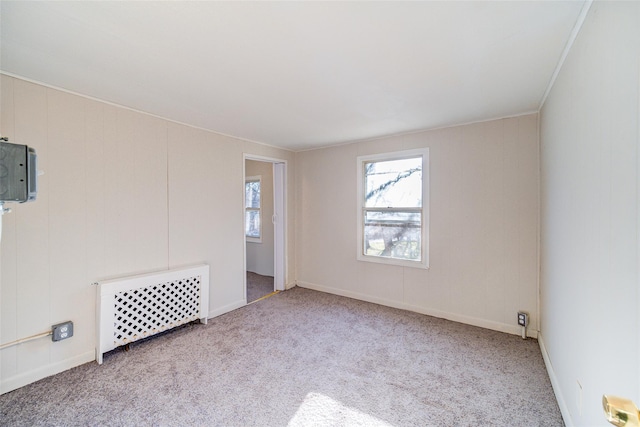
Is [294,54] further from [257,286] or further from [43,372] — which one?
[257,286]

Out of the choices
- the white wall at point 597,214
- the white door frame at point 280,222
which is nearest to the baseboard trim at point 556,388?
the white wall at point 597,214

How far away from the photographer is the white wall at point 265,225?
5.23 m

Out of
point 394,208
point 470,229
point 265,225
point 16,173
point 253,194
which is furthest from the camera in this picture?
point 253,194

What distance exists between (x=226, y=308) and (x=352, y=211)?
6.89 feet

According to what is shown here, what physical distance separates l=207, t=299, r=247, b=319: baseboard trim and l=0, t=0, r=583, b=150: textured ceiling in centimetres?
224

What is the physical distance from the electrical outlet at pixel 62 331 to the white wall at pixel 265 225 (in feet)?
10.6

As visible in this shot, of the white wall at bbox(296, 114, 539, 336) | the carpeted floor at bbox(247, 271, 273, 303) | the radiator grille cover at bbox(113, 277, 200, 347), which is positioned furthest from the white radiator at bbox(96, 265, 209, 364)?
the white wall at bbox(296, 114, 539, 336)

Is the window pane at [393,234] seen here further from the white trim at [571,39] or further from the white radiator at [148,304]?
the white radiator at [148,304]

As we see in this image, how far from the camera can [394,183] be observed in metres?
3.57

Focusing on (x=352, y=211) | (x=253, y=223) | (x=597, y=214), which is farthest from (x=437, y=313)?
(x=253, y=223)

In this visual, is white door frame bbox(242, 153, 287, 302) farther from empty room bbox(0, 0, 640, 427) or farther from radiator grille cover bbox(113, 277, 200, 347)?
radiator grille cover bbox(113, 277, 200, 347)

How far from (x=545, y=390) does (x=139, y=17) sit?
3376 millimetres

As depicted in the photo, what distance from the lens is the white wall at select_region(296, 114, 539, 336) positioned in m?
2.71

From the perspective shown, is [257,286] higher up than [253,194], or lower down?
lower down
